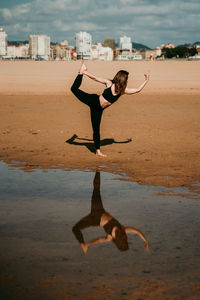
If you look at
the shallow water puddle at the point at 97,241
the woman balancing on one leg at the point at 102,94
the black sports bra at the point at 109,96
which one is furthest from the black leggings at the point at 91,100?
the shallow water puddle at the point at 97,241

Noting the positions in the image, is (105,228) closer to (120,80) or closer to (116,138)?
(120,80)

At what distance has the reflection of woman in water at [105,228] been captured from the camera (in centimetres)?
381

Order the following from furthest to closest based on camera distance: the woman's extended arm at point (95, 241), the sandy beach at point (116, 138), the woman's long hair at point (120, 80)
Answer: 1. the woman's long hair at point (120, 80)
2. the sandy beach at point (116, 138)
3. the woman's extended arm at point (95, 241)

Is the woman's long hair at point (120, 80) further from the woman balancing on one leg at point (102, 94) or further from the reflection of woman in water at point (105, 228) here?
the reflection of woman in water at point (105, 228)

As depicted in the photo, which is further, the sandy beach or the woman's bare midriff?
the woman's bare midriff

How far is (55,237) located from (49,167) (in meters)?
3.14

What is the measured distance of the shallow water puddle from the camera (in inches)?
120

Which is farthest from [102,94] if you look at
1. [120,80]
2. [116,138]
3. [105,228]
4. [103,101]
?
[105,228]

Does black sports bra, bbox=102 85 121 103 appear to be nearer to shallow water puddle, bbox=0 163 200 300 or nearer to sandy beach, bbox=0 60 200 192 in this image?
sandy beach, bbox=0 60 200 192

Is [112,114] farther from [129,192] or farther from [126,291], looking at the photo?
[126,291]

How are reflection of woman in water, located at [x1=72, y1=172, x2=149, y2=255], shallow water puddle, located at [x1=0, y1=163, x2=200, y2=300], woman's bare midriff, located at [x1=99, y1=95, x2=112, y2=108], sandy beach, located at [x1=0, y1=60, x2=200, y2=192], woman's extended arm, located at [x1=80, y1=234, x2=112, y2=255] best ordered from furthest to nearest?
woman's bare midriff, located at [x1=99, y1=95, x2=112, y2=108] → sandy beach, located at [x1=0, y1=60, x2=200, y2=192] → reflection of woman in water, located at [x1=72, y1=172, x2=149, y2=255] → woman's extended arm, located at [x1=80, y1=234, x2=112, y2=255] → shallow water puddle, located at [x1=0, y1=163, x2=200, y2=300]

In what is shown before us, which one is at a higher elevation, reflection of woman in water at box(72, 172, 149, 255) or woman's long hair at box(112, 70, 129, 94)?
woman's long hair at box(112, 70, 129, 94)

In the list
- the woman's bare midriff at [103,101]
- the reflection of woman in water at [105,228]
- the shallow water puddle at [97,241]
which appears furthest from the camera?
the woman's bare midriff at [103,101]

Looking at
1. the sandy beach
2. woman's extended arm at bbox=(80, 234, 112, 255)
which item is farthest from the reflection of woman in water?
the sandy beach
